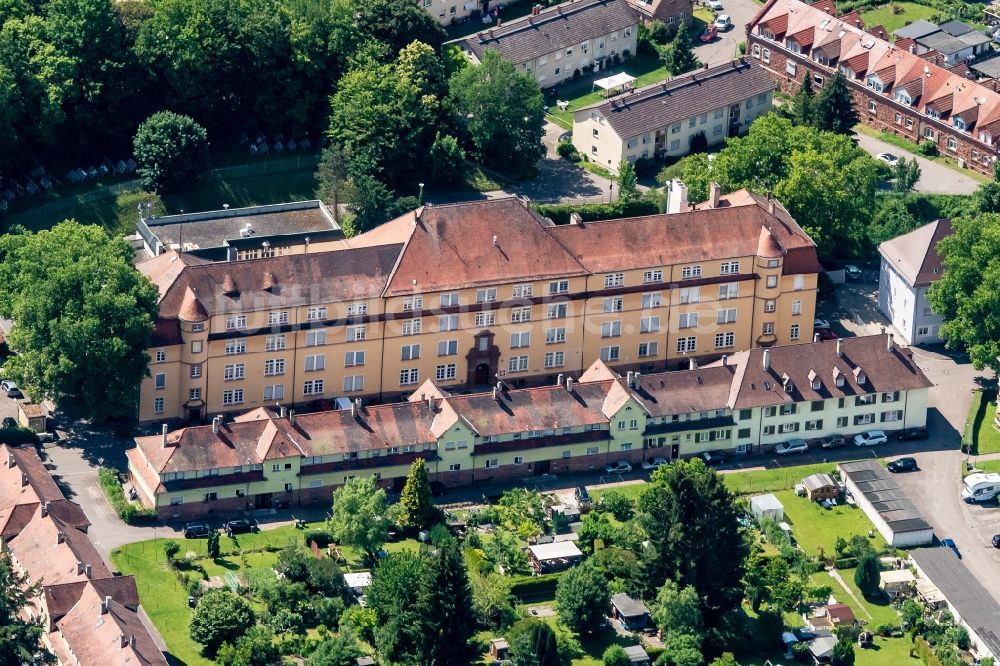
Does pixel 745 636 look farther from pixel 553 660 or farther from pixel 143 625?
pixel 143 625

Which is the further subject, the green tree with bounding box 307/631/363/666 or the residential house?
the green tree with bounding box 307/631/363/666

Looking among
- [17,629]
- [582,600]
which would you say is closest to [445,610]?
[582,600]

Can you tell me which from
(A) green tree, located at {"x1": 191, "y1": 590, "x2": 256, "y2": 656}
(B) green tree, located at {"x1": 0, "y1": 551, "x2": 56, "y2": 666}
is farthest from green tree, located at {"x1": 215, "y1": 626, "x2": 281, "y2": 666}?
(B) green tree, located at {"x1": 0, "y1": 551, "x2": 56, "y2": 666}

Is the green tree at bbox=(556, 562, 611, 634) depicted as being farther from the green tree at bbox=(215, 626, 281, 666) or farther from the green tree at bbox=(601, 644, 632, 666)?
the green tree at bbox=(215, 626, 281, 666)

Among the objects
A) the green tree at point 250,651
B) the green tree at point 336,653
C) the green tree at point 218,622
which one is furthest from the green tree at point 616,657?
the green tree at point 218,622

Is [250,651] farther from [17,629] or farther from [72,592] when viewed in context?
[17,629]

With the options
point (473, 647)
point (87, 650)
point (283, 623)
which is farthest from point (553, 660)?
point (87, 650)
